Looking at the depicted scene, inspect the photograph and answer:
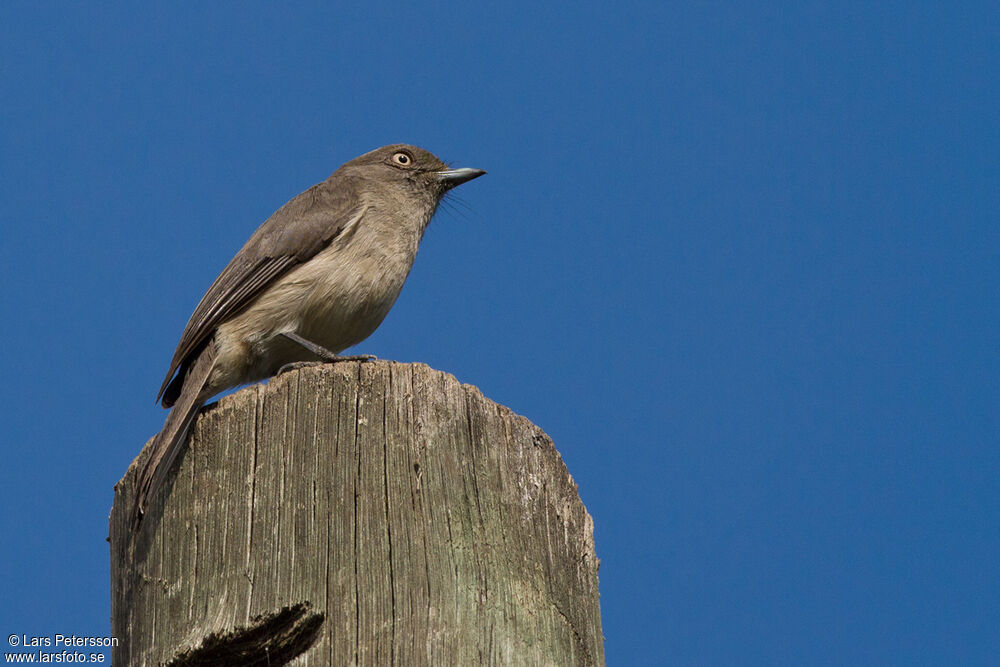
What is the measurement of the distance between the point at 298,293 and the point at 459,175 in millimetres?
2238

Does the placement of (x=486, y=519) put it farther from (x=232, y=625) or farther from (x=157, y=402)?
(x=157, y=402)

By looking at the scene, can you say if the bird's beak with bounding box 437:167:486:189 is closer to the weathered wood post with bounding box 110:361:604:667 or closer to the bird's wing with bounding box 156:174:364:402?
the bird's wing with bounding box 156:174:364:402

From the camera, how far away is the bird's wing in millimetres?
6355

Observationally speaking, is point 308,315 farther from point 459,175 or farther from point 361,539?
point 361,539

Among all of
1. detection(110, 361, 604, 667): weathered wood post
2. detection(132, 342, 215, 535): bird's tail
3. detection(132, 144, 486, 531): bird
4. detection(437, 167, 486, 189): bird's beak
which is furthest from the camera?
detection(437, 167, 486, 189): bird's beak

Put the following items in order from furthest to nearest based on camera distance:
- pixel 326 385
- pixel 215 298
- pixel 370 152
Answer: pixel 370 152 → pixel 215 298 → pixel 326 385

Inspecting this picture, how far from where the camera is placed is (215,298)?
6508mm

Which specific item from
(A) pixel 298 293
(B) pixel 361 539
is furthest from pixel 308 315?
(B) pixel 361 539

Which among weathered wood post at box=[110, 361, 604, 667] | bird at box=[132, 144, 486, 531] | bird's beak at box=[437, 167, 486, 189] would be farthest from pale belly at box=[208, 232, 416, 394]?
weathered wood post at box=[110, 361, 604, 667]

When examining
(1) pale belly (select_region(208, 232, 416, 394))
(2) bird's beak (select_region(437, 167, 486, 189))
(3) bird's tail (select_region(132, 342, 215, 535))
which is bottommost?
(3) bird's tail (select_region(132, 342, 215, 535))

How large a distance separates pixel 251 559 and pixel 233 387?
2.86 m

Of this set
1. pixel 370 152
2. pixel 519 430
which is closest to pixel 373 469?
pixel 519 430

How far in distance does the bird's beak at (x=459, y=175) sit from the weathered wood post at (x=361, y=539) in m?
4.18

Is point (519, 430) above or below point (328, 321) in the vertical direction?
below
